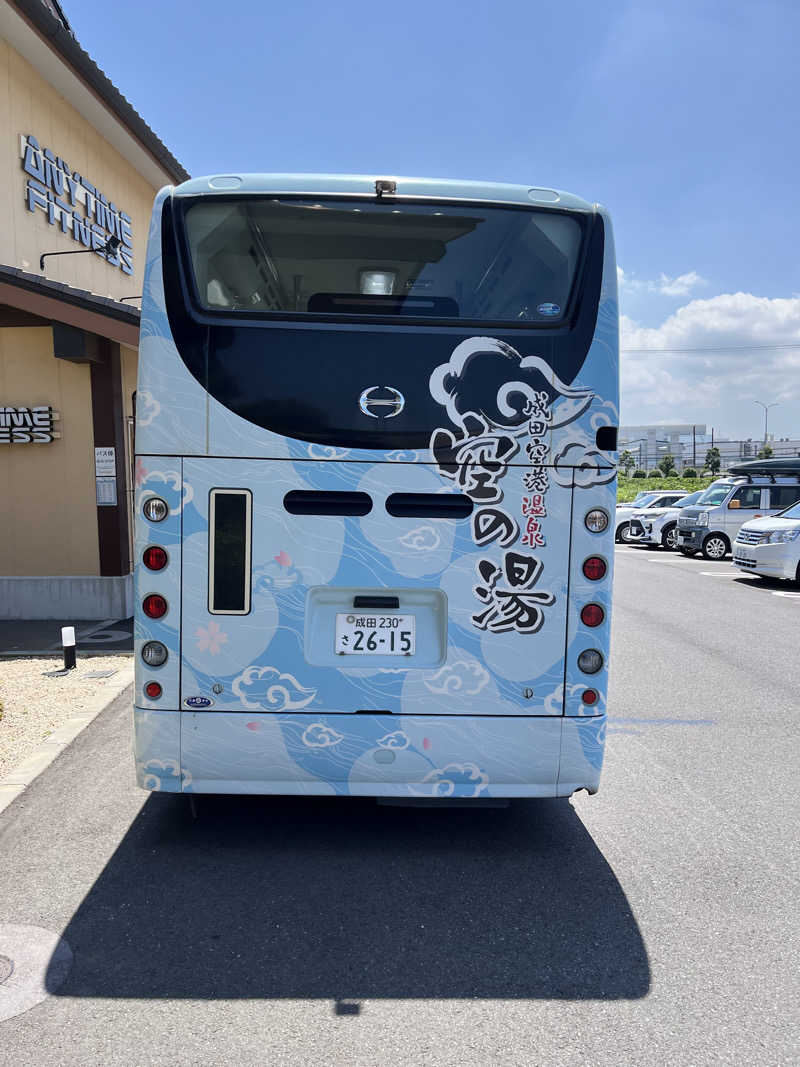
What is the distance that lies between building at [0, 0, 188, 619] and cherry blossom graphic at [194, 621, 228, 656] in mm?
6502

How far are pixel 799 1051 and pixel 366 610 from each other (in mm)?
2292

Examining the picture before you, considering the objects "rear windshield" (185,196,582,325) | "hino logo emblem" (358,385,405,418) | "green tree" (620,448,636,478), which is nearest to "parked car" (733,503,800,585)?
"rear windshield" (185,196,582,325)

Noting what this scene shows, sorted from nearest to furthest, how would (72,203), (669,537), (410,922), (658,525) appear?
(410,922) < (72,203) < (669,537) < (658,525)

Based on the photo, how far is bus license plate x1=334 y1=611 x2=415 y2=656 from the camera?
3869 mm

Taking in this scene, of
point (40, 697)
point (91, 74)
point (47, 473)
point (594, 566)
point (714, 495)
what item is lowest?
point (40, 697)

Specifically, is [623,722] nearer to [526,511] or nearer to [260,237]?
[526,511]

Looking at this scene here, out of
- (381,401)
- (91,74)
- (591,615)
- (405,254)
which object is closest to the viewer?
(381,401)

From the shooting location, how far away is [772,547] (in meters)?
15.9

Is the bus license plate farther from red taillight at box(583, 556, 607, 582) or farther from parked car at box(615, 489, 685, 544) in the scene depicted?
parked car at box(615, 489, 685, 544)

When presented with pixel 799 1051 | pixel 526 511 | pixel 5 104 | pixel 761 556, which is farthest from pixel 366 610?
pixel 761 556

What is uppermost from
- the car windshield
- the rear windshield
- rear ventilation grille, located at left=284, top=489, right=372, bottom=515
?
the rear windshield

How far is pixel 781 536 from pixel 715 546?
5.79 meters

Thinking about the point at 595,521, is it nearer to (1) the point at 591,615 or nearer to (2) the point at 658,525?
(1) the point at 591,615

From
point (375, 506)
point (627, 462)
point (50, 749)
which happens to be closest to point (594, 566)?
point (375, 506)
